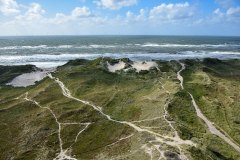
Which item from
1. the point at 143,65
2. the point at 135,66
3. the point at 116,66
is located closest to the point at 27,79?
the point at 116,66

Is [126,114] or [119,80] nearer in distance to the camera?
[126,114]

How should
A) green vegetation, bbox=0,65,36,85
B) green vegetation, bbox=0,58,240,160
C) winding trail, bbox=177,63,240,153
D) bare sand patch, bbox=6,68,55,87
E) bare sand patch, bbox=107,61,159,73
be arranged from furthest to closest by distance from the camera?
bare sand patch, bbox=107,61,159,73, green vegetation, bbox=0,65,36,85, bare sand patch, bbox=6,68,55,87, winding trail, bbox=177,63,240,153, green vegetation, bbox=0,58,240,160

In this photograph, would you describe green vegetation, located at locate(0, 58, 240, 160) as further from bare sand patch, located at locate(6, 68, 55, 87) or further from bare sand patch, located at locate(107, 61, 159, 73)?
bare sand patch, located at locate(107, 61, 159, 73)

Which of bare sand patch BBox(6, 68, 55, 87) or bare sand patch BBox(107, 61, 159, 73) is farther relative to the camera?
bare sand patch BBox(107, 61, 159, 73)

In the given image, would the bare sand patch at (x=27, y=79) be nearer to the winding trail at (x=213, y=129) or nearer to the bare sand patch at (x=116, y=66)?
the bare sand patch at (x=116, y=66)

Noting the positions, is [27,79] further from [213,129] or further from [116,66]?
[213,129]

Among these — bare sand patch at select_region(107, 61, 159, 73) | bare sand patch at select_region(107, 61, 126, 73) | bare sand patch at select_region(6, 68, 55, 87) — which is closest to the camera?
bare sand patch at select_region(6, 68, 55, 87)

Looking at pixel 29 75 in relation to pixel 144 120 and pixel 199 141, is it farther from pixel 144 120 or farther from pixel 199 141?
pixel 199 141

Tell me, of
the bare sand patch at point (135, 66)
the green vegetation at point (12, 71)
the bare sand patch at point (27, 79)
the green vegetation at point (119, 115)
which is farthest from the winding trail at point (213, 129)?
the green vegetation at point (12, 71)

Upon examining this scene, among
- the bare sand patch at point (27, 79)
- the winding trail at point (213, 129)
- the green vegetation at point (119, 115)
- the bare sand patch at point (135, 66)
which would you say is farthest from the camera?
the bare sand patch at point (135, 66)

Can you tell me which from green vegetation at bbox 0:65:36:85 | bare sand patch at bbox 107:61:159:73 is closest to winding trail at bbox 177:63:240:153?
bare sand patch at bbox 107:61:159:73

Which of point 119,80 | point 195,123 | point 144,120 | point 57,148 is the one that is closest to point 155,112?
point 144,120
